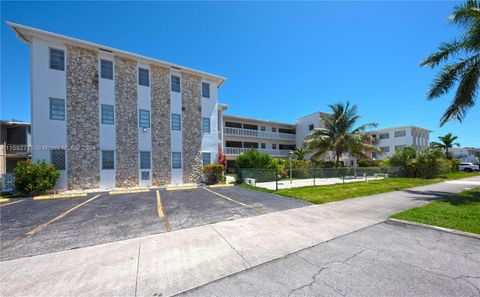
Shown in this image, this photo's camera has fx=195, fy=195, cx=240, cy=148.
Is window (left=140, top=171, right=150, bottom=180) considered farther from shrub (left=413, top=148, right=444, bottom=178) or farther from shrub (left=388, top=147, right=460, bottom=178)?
shrub (left=413, top=148, right=444, bottom=178)

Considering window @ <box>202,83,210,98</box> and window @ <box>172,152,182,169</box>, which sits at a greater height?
window @ <box>202,83,210,98</box>

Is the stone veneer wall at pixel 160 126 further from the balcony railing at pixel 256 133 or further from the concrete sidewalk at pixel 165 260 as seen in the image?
the concrete sidewalk at pixel 165 260

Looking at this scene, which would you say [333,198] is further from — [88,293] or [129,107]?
[129,107]

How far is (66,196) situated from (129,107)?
7.00 metres

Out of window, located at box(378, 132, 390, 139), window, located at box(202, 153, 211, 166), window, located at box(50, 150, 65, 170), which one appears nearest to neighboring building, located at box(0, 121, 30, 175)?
window, located at box(50, 150, 65, 170)

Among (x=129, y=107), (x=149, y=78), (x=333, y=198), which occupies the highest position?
(x=149, y=78)

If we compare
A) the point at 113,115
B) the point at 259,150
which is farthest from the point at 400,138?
the point at 113,115

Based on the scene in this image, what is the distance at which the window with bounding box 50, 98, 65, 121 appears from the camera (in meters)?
12.3

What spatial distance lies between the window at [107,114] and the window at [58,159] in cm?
312

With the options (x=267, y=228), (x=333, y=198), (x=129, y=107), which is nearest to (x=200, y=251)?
(x=267, y=228)

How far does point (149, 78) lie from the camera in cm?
1541

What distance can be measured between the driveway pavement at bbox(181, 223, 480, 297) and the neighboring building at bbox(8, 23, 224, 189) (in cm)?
1377

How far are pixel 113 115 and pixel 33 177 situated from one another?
5.61m

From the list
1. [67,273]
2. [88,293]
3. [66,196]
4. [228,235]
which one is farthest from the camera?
[66,196]
